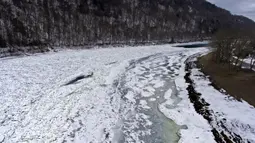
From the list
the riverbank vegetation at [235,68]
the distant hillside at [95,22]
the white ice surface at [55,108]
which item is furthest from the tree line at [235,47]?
the distant hillside at [95,22]

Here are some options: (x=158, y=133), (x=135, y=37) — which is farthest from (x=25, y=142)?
(x=135, y=37)

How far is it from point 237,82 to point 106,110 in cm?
1357

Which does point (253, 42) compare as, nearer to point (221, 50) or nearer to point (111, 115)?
point (221, 50)

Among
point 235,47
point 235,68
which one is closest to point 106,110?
point 235,68

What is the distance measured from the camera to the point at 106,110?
1562 centimetres

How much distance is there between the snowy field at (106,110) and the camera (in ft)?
39.8

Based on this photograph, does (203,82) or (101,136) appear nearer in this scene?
(101,136)

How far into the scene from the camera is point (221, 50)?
3653 cm

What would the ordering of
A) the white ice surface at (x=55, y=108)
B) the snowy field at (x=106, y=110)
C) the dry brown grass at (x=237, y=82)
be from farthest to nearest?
the dry brown grass at (x=237, y=82) → the snowy field at (x=106, y=110) → the white ice surface at (x=55, y=108)

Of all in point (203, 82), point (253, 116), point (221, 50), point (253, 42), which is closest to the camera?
point (253, 116)

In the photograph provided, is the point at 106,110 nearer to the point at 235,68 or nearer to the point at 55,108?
the point at 55,108

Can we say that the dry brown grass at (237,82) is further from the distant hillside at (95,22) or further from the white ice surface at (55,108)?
the distant hillside at (95,22)

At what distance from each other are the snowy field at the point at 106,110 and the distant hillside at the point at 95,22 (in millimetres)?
32520

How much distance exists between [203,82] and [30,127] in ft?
53.7
